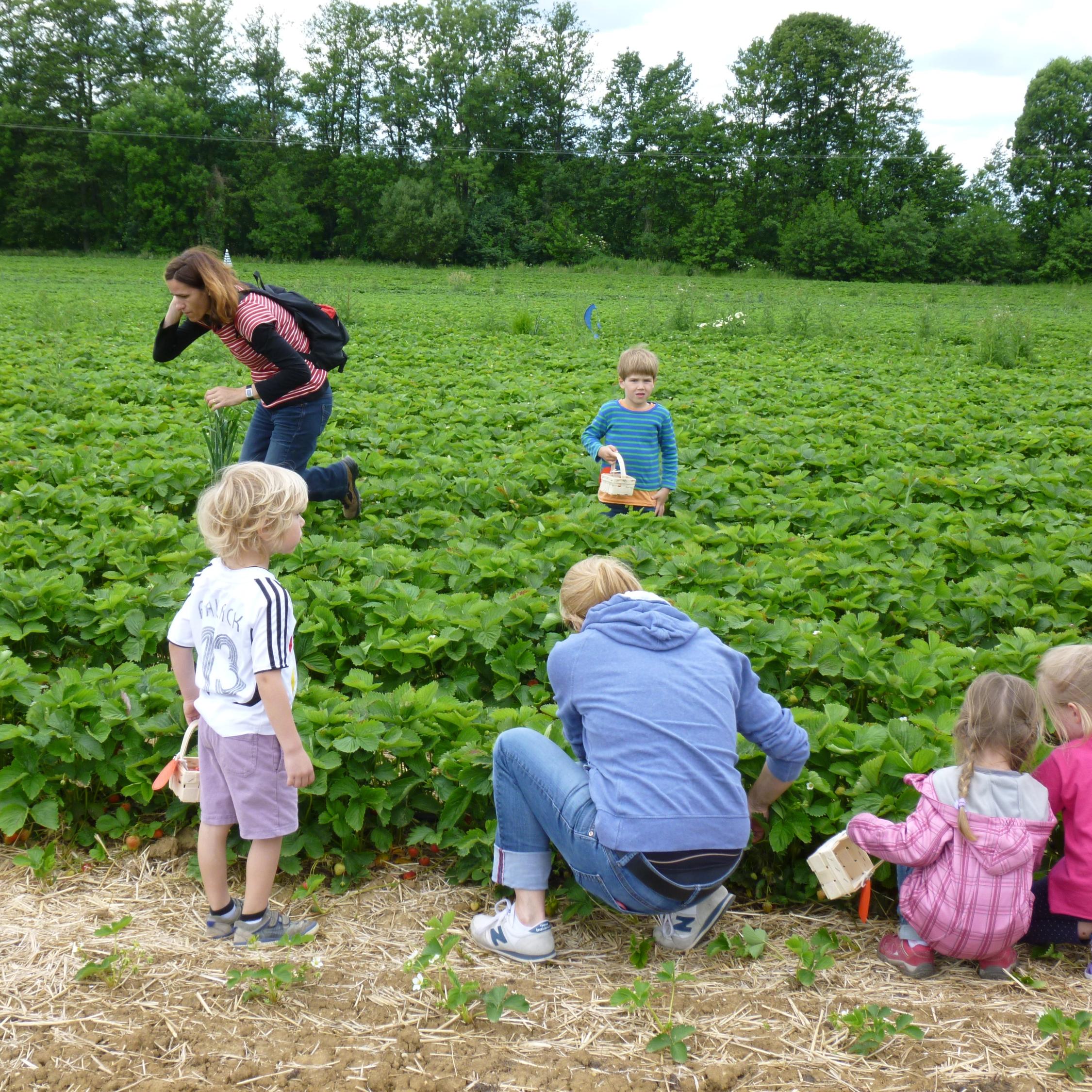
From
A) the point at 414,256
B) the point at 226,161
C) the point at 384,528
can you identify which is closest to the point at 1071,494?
the point at 384,528

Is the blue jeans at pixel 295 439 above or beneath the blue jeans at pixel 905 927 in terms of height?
above

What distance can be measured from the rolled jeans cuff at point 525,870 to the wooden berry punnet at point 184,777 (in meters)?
0.85

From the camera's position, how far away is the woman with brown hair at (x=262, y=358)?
179 inches

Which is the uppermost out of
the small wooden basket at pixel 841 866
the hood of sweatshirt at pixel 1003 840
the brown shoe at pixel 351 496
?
the brown shoe at pixel 351 496

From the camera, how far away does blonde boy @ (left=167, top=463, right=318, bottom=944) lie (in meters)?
2.49

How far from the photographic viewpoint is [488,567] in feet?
14.9

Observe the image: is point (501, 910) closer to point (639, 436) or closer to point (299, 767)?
point (299, 767)

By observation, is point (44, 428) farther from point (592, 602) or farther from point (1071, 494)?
point (1071, 494)

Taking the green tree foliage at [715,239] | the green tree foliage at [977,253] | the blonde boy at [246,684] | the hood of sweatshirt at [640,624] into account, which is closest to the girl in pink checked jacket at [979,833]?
the hood of sweatshirt at [640,624]

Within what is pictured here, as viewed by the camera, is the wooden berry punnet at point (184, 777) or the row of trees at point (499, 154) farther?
the row of trees at point (499, 154)

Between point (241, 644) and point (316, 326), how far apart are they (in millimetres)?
2975

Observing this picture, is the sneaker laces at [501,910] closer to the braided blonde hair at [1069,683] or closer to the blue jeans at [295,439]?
the braided blonde hair at [1069,683]

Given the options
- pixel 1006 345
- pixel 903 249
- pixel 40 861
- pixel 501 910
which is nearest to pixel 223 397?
pixel 40 861

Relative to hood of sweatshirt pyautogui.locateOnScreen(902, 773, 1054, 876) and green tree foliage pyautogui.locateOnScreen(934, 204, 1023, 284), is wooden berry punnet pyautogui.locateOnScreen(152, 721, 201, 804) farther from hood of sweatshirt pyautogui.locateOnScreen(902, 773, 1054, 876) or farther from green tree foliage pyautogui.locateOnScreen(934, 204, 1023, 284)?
green tree foliage pyautogui.locateOnScreen(934, 204, 1023, 284)
